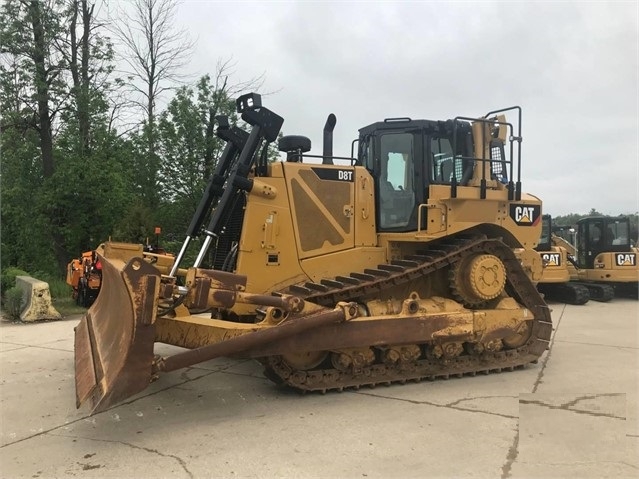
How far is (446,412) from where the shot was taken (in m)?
4.67

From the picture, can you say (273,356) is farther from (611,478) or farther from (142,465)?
(611,478)

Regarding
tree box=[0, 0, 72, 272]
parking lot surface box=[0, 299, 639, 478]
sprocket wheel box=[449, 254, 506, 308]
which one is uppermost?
tree box=[0, 0, 72, 272]

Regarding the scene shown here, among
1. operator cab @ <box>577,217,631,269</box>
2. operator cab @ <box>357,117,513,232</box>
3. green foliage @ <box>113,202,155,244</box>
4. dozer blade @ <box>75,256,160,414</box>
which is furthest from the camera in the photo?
operator cab @ <box>577,217,631,269</box>

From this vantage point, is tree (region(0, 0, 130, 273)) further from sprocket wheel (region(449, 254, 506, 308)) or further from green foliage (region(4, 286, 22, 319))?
sprocket wheel (region(449, 254, 506, 308))

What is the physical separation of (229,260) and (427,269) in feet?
7.04

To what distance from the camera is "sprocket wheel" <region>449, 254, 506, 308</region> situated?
5855 mm

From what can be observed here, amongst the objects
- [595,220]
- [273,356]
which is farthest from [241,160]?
[595,220]

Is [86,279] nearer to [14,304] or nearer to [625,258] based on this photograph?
[14,304]

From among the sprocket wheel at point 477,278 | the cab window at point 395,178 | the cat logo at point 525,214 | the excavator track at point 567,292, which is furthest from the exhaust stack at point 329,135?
the excavator track at point 567,292

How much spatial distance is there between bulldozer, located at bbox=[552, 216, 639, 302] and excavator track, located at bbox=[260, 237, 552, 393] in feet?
28.8

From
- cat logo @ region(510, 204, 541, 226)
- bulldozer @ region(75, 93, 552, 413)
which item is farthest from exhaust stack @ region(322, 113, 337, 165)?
cat logo @ region(510, 204, 541, 226)

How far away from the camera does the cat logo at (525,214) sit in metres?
6.49

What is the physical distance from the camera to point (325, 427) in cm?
430

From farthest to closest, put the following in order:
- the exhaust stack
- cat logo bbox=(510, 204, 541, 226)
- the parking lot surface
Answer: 1. cat logo bbox=(510, 204, 541, 226)
2. the exhaust stack
3. the parking lot surface
